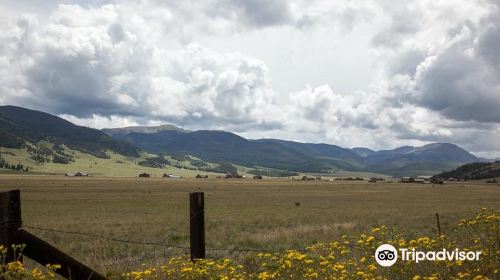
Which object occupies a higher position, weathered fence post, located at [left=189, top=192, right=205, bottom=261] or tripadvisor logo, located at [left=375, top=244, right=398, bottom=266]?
weathered fence post, located at [left=189, top=192, right=205, bottom=261]

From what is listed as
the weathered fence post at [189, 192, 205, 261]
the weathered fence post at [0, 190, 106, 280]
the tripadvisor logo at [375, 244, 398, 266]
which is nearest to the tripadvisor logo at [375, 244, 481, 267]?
the tripadvisor logo at [375, 244, 398, 266]

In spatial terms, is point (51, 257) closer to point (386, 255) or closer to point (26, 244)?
point (26, 244)

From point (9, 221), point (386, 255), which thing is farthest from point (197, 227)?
point (386, 255)

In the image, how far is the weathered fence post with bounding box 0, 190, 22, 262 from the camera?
209 inches

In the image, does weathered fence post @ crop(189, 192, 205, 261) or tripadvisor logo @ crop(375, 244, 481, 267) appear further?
weathered fence post @ crop(189, 192, 205, 261)

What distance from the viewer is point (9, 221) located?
211 inches

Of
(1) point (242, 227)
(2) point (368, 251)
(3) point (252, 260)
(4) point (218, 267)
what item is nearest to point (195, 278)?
(4) point (218, 267)

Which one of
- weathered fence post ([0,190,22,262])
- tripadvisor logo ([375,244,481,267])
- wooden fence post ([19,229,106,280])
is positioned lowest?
tripadvisor logo ([375,244,481,267])

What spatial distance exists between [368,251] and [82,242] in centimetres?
1811

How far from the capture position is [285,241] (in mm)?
20375

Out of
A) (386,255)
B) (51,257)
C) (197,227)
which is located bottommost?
(386,255)

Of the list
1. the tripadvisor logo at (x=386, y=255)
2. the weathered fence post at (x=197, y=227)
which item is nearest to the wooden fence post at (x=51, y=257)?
the weathered fence post at (x=197, y=227)

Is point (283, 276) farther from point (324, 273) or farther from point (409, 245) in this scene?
point (409, 245)

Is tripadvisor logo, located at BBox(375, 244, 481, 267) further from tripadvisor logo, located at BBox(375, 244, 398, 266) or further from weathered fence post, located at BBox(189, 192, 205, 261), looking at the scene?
weathered fence post, located at BBox(189, 192, 205, 261)
